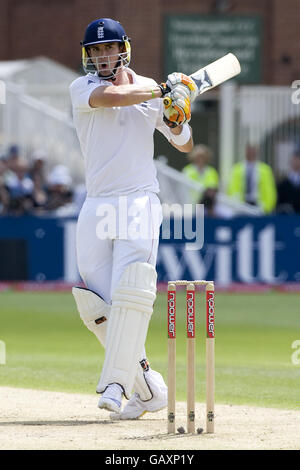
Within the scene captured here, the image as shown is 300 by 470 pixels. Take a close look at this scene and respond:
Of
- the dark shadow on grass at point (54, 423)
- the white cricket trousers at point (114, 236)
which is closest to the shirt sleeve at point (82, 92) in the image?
the white cricket trousers at point (114, 236)

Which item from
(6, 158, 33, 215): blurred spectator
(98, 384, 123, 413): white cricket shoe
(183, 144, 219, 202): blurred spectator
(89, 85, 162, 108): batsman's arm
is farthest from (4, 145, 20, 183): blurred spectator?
(98, 384, 123, 413): white cricket shoe

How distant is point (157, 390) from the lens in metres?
6.05

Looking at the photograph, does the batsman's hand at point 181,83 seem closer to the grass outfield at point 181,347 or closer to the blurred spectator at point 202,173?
the grass outfield at point 181,347

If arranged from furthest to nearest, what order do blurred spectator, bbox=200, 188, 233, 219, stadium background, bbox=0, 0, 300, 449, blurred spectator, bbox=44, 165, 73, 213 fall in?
1. blurred spectator, bbox=44, 165, 73, 213
2. blurred spectator, bbox=200, 188, 233, 219
3. stadium background, bbox=0, 0, 300, 449

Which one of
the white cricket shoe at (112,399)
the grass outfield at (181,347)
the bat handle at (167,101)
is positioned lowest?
the grass outfield at (181,347)

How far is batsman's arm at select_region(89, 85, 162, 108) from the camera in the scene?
5.60 metres

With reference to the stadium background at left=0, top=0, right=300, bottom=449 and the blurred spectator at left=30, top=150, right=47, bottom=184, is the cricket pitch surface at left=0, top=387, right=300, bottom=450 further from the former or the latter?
the blurred spectator at left=30, top=150, right=47, bottom=184

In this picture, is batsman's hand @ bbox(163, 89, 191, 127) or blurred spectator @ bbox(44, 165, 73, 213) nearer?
batsman's hand @ bbox(163, 89, 191, 127)

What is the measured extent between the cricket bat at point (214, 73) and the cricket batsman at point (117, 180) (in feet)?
0.77

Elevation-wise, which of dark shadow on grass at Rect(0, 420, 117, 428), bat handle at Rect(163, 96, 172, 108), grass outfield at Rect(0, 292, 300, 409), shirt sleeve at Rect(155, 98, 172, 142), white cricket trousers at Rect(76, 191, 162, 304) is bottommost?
grass outfield at Rect(0, 292, 300, 409)

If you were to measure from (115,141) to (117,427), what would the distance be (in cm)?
139

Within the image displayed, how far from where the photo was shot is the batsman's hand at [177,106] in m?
5.71

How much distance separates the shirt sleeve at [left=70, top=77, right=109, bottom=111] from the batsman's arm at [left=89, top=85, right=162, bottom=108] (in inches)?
1.9
